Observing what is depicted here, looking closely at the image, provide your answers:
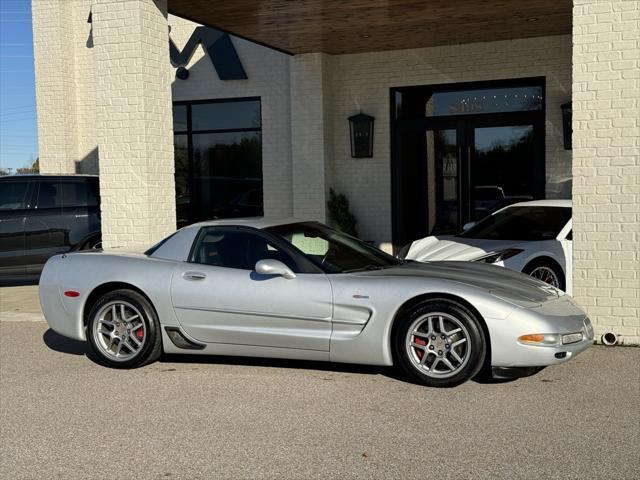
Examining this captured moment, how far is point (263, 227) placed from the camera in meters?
7.16

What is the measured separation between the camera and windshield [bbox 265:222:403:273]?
7005 millimetres

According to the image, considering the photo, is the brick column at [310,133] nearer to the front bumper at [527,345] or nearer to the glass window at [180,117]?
the glass window at [180,117]

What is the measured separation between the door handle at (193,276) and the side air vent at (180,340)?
443 millimetres

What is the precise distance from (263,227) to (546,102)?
331 inches

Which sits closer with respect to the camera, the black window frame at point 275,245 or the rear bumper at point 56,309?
the black window frame at point 275,245

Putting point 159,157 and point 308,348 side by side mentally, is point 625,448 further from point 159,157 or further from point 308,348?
point 159,157

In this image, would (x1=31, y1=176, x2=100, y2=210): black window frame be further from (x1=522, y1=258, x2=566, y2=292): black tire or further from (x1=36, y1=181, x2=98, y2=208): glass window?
(x1=522, y1=258, x2=566, y2=292): black tire

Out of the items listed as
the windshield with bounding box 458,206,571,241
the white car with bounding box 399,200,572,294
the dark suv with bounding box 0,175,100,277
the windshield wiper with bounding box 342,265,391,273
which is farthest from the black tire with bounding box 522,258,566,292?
the dark suv with bounding box 0,175,100,277

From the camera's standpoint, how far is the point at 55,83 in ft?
57.4

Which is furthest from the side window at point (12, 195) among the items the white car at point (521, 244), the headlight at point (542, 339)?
the headlight at point (542, 339)

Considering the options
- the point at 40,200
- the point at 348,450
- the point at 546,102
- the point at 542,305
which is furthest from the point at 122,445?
the point at 546,102

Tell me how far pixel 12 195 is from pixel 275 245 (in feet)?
22.5

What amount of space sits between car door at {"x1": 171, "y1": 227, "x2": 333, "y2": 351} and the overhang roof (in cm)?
493

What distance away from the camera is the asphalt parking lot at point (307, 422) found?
4.61m
